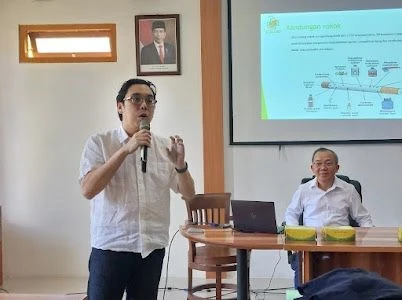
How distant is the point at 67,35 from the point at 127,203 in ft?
10.5

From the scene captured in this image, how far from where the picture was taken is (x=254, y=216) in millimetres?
2863

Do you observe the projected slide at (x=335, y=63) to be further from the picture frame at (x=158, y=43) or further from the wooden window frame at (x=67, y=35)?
the wooden window frame at (x=67, y=35)

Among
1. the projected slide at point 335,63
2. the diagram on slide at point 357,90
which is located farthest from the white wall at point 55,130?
the diagram on slide at point 357,90

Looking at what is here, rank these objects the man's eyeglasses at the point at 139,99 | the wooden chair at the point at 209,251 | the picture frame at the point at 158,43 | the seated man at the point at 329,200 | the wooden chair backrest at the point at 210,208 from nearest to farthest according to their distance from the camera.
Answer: the man's eyeglasses at the point at 139,99
the seated man at the point at 329,200
the wooden chair at the point at 209,251
the wooden chair backrest at the point at 210,208
the picture frame at the point at 158,43

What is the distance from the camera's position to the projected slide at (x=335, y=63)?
4.29 metres

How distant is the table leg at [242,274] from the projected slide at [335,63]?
1850mm

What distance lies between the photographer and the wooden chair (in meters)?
3.52

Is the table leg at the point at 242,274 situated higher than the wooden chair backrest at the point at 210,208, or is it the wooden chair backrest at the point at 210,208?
the wooden chair backrest at the point at 210,208

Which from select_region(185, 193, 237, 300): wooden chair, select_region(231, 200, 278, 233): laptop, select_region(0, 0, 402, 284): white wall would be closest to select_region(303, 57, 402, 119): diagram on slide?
select_region(0, 0, 402, 284): white wall

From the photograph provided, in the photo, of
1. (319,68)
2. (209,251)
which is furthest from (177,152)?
(319,68)

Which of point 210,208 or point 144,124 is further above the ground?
point 144,124

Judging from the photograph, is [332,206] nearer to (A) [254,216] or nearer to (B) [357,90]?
(A) [254,216]

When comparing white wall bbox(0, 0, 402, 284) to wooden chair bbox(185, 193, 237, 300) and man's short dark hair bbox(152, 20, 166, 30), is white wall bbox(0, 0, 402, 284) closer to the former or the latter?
man's short dark hair bbox(152, 20, 166, 30)

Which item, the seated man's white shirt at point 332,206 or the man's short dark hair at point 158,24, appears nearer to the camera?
the seated man's white shirt at point 332,206
